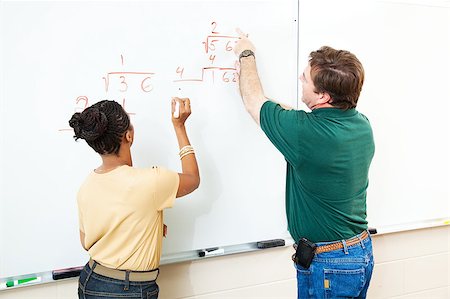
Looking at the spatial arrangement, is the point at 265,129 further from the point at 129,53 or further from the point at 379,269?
the point at 379,269

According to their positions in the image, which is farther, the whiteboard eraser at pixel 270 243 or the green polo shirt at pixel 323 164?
the whiteboard eraser at pixel 270 243

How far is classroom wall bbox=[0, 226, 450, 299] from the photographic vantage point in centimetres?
169

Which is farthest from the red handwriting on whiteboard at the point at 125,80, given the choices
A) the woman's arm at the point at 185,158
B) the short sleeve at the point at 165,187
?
the short sleeve at the point at 165,187

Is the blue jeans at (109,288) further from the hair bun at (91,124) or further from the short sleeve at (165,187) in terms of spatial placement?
the hair bun at (91,124)

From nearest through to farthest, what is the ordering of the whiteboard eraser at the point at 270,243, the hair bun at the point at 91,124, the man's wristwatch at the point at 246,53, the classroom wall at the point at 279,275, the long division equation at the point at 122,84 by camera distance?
the hair bun at the point at 91,124
the long division equation at the point at 122,84
the man's wristwatch at the point at 246,53
the classroom wall at the point at 279,275
the whiteboard eraser at the point at 270,243

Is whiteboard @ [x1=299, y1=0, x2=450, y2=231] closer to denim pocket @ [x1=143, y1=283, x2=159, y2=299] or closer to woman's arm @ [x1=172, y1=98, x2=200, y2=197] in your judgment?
woman's arm @ [x1=172, y1=98, x2=200, y2=197]

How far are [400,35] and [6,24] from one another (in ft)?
5.24

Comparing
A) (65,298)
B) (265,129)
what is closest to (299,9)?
(265,129)

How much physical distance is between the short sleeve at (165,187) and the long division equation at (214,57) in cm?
42

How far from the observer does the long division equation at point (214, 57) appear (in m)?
1.62

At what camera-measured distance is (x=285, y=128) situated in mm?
1387

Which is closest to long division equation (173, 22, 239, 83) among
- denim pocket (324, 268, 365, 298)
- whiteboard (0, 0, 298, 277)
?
whiteboard (0, 0, 298, 277)

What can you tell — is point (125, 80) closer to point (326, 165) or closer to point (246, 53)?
point (246, 53)

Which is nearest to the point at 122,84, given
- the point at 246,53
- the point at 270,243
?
the point at 246,53
